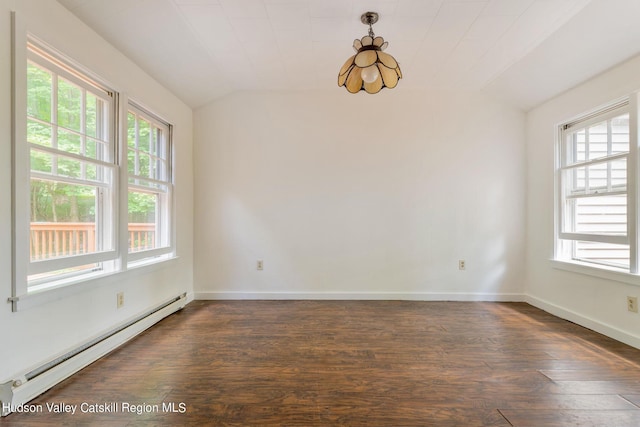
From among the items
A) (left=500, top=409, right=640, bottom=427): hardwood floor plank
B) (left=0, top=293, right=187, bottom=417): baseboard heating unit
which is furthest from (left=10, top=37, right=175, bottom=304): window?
(left=500, top=409, right=640, bottom=427): hardwood floor plank

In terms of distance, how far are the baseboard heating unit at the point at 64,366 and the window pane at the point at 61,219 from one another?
638mm

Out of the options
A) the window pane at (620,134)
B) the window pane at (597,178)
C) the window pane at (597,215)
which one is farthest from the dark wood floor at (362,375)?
the window pane at (620,134)

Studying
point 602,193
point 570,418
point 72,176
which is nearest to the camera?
point 570,418

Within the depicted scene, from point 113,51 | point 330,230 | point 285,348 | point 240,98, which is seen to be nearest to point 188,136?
point 240,98

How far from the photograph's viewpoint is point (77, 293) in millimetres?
1935

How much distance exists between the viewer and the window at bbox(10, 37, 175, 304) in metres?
1.61

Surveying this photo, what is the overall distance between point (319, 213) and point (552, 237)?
2.57 metres

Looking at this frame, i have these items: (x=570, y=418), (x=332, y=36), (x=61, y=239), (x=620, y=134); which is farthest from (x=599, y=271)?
(x=61, y=239)

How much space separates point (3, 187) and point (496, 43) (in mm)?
3699

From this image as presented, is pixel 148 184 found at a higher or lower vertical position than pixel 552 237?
higher

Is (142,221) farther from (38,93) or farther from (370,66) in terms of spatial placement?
(370,66)

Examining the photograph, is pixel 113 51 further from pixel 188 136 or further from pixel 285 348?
pixel 285 348

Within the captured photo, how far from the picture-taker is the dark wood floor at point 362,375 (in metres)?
1.48

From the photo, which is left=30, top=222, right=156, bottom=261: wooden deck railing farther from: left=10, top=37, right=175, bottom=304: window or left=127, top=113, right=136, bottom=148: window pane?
left=127, top=113, right=136, bottom=148: window pane
